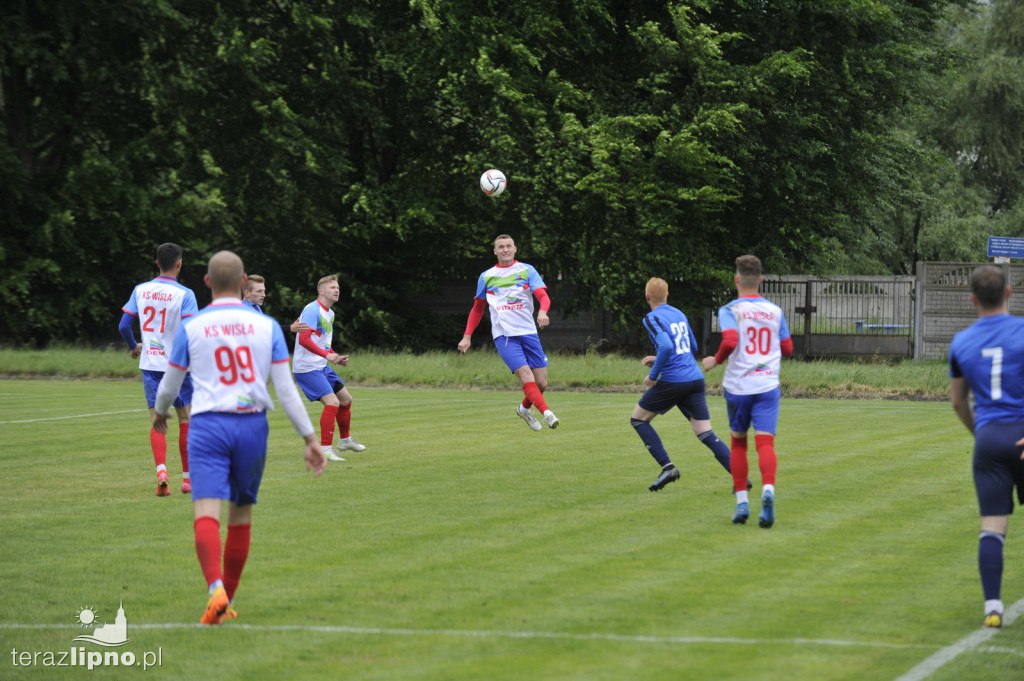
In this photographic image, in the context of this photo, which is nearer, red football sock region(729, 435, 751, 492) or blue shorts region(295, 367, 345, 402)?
red football sock region(729, 435, 751, 492)

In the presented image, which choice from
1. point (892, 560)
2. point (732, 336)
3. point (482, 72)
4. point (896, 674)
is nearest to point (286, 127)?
point (482, 72)

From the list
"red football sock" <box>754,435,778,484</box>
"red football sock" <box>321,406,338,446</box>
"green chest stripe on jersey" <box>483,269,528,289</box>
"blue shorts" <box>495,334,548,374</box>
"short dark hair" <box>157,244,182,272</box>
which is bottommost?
"red football sock" <box>321,406,338,446</box>

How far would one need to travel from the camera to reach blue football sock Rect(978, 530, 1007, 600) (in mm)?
6402

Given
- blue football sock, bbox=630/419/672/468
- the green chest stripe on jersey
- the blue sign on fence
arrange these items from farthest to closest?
the blue sign on fence < the green chest stripe on jersey < blue football sock, bbox=630/419/672/468

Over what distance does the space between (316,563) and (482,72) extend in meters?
22.5

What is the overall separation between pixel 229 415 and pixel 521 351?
26.2 feet

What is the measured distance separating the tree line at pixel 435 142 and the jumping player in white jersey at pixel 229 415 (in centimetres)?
2224

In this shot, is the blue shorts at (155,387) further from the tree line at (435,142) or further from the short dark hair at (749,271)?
the tree line at (435,142)

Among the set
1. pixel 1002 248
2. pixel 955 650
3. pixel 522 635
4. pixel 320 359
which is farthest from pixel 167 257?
pixel 1002 248

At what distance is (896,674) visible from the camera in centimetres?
543

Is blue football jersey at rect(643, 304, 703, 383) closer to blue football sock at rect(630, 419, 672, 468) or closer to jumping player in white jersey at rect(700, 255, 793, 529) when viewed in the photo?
blue football sock at rect(630, 419, 672, 468)

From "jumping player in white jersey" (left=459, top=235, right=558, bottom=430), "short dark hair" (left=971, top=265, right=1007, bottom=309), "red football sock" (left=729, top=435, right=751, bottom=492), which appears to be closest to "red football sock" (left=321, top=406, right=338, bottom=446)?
"jumping player in white jersey" (left=459, top=235, right=558, bottom=430)

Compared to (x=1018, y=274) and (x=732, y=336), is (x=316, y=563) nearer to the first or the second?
(x=732, y=336)

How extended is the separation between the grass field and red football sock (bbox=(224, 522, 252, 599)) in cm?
25
